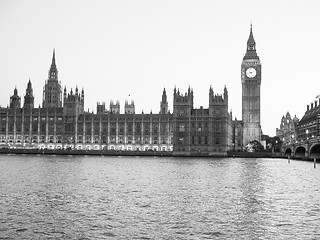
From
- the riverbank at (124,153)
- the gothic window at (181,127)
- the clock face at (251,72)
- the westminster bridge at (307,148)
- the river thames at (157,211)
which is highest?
the clock face at (251,72)

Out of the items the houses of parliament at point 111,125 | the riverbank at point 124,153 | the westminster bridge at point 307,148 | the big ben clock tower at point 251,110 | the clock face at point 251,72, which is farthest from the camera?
the clock face at point 251,72

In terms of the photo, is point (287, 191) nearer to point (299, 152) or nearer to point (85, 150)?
point (299, 152)

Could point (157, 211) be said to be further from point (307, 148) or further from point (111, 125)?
point (111, 125)

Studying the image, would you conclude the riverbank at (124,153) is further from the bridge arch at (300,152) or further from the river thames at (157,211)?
the river thames at (157,211)

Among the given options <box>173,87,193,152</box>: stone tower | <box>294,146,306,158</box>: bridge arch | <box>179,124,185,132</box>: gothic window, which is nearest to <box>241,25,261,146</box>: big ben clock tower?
<box>173,87,193,152</box>: stone tower

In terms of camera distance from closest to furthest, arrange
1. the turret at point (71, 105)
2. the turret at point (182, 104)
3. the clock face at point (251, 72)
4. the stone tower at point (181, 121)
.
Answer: the stone tower at point (181, 121) < the turret at point (182, 104) < the turret at point (71, 105) < the clock face at point (251, 72)

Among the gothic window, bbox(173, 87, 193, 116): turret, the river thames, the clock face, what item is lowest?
the river thames

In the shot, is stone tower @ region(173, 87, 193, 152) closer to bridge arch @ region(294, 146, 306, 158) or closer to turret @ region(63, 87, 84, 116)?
bridge arch @ region(294, 146, 306, 158)

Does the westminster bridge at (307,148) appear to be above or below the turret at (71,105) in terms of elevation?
below

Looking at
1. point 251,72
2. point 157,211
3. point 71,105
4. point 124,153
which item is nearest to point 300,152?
point 251,72

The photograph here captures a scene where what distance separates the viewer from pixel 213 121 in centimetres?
15650

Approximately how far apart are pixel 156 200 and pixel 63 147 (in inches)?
5748

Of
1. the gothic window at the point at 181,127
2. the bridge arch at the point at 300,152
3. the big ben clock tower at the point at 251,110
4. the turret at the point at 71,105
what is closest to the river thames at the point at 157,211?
the bridge arch at the point at 300,152

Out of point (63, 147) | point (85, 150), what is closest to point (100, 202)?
point (85, 150)
